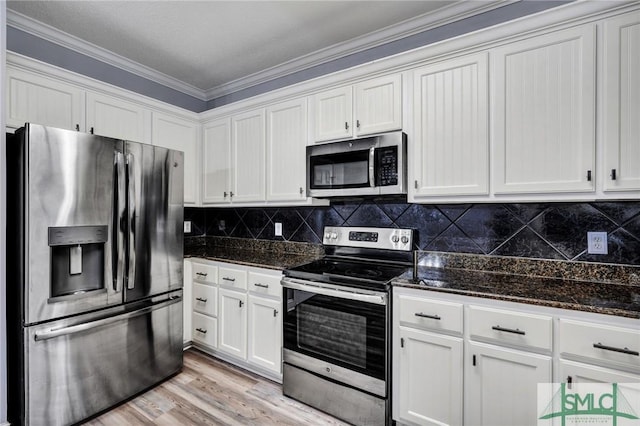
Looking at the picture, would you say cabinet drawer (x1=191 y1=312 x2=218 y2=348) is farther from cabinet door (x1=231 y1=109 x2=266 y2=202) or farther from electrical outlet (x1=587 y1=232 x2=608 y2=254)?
electrical outlet (x1=587 y1=232 x2=608 y2=254)

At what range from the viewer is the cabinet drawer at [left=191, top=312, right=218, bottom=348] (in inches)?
106

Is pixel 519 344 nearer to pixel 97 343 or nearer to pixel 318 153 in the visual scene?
pixel 318 153

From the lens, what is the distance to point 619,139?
1503 mm

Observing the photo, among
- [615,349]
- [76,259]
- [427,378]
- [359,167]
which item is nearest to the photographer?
[615,349]

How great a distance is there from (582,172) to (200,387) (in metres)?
2.77

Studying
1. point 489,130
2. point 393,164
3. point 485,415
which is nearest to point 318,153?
point 393,164

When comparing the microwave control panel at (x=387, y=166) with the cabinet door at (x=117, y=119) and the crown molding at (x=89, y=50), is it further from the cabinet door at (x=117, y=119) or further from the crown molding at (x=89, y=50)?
the crown molding at (x=89, y=50)

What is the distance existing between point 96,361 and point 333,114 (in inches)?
Result: 89.9

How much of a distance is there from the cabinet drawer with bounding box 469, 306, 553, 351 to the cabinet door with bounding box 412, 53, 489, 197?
27.4 inches

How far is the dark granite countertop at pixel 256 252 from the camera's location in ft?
8.32

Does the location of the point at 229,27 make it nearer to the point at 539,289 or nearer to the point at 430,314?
the point at 430,314

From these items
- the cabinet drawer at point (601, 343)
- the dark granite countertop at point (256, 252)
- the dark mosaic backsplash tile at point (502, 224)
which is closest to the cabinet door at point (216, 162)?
the dark granite countertop at point (256, 252)

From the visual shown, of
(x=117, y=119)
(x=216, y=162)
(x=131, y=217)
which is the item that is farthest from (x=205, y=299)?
(x=117, y=119)

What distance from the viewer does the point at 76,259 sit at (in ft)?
6.15
